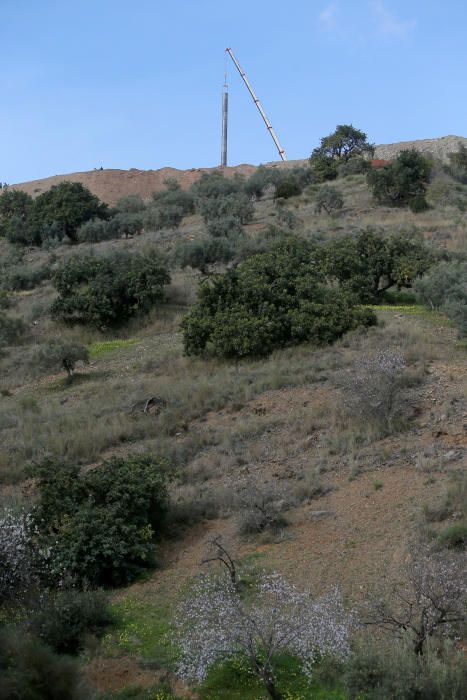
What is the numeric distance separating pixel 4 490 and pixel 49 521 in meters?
2.92

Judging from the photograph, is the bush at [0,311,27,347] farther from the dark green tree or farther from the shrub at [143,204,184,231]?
the dark green tree

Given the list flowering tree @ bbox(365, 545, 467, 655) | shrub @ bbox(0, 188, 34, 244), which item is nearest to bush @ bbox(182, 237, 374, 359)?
flowering tree @ bbox(365, 545, 467, 655)

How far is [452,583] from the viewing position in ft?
23.7

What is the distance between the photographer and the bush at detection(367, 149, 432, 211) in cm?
3806

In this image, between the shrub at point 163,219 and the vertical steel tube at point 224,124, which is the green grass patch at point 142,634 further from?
the vertical steel tube at point 224,124

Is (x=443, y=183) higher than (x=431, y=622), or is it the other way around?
(x=443, y=183)

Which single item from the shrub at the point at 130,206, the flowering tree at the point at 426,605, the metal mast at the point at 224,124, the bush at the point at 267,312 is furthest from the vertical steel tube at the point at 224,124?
the flowering tree at the point at 426,605

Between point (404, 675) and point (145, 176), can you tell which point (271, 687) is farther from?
point (145, 176)

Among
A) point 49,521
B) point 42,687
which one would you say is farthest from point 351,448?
point 42,687

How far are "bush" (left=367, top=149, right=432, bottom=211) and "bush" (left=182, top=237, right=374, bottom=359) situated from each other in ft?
59.9

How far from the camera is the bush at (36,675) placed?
6.14m

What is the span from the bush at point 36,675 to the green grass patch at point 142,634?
141cm

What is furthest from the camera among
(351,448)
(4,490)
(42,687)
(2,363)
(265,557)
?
(2,363)

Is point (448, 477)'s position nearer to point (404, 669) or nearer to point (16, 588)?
point (404, 669)
